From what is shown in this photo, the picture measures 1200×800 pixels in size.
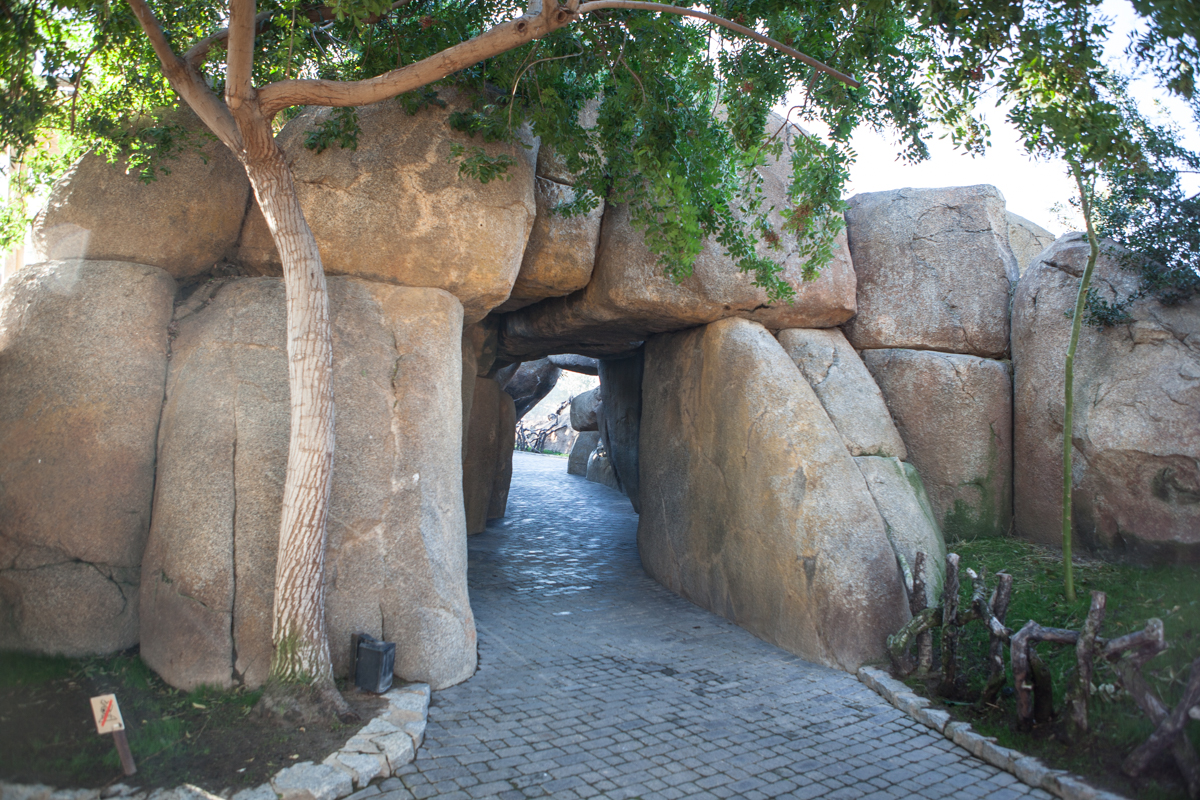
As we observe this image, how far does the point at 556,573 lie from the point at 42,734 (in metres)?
5.47

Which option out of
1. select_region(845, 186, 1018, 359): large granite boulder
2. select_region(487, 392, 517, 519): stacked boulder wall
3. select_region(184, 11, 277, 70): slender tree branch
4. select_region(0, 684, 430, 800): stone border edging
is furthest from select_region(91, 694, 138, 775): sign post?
select_region(487, 392, 517, 519): stacked boulder wall

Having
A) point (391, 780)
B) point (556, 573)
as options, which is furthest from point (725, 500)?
point (391, 780)

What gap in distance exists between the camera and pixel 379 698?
4.60m

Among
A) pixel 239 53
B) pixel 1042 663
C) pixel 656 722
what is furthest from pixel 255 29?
pixel 1042 663

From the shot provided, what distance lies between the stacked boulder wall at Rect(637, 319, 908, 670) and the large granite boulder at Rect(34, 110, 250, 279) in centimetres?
455

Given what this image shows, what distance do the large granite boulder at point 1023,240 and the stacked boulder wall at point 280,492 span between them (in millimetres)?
6763

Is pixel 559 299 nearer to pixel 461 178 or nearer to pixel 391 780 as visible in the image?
pixel 461 178

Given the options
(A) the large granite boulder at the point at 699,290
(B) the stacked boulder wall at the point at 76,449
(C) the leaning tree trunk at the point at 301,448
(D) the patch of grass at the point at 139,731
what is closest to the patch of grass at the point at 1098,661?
(A) the large granite boulder at the point at 699,290

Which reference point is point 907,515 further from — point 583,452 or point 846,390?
point 583,452

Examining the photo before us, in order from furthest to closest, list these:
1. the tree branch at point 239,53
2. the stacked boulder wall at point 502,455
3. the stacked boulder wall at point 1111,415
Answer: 1. the stacked boulder wall at point 502,455
2. the stacked boulder wall at point 1111,415
3. the tree branch at point 239,53

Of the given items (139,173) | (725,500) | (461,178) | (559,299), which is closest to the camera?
(139,173)

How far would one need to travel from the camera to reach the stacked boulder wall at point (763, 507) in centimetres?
583

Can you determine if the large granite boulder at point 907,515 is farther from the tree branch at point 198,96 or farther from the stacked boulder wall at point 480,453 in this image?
the stacked boulder wall at point 480,453

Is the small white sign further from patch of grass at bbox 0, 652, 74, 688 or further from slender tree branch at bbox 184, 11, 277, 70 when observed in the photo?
slender tree branch at bbox 184, 11, 277, 70
